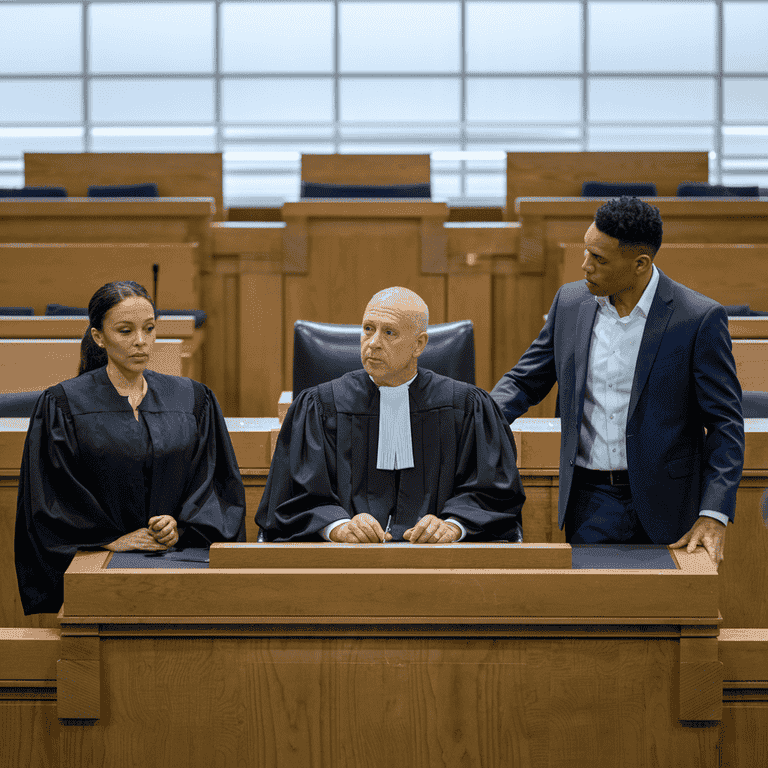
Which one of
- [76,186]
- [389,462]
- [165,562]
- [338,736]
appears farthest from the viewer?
[76,186]

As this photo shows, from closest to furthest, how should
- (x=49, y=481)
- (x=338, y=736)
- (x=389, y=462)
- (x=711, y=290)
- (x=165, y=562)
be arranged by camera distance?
(x=338, y=736) < (x=165, y=562) < (x=49, y=481) < (x=389, y=462) < (x=711, y=290)

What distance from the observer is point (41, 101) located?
972cm

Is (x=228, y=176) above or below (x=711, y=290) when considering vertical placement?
above

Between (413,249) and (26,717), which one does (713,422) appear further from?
(413,249)

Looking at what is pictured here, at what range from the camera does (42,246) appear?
5.00 metres

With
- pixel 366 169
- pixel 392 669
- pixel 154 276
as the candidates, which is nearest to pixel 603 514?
pixel 392 669

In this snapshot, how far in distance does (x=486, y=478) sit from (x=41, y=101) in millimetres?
8666

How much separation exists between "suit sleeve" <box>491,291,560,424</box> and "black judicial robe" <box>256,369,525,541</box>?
0.10 metres

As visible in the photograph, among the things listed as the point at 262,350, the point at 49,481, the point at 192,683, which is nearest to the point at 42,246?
the point at 262,350

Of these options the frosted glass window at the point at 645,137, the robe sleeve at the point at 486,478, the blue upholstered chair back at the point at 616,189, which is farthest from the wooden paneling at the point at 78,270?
the frosted glass window at the point at 645,137

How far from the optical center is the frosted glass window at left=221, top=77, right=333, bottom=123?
965 cm

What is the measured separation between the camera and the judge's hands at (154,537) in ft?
7.30

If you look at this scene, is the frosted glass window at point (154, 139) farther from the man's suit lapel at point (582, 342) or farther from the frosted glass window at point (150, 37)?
the man's suit lapel at point (582, 342)

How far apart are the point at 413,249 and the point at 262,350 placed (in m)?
0.91
